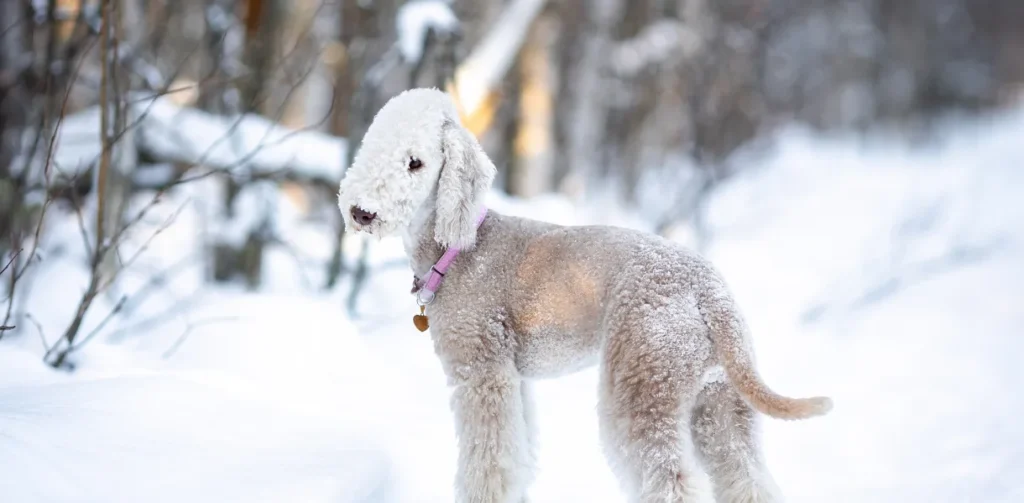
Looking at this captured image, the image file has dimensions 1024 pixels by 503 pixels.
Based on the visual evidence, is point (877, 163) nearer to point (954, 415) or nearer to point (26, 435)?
point (954, 415)

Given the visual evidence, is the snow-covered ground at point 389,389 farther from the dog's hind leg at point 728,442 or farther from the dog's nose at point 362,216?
the dog's hind leg at point 728,442

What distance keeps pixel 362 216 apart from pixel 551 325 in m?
0.67

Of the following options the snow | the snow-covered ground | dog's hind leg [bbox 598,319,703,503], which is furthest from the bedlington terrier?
the snow

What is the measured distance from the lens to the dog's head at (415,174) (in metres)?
2.32

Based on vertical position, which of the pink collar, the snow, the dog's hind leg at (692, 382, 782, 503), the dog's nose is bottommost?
the dog's hind leg at (692, 382, 782, 503)

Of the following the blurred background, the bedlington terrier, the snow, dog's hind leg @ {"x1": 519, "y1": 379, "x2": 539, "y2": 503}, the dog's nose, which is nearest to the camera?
the bedlington terrier

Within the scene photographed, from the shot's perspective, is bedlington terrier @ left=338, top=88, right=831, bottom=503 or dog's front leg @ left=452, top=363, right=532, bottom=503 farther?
dog's front leg @ left=452, top=363, right=532, bottom=503

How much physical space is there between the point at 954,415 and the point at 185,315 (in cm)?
449

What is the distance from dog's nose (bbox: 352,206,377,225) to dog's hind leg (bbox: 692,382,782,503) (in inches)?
43.7

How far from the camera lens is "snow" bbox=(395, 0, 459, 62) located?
15.2ft

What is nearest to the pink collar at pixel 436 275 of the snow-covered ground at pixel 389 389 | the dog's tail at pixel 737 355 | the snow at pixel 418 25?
the snow-covered ground at pixel 389 389

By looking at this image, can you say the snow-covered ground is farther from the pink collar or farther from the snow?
the snow

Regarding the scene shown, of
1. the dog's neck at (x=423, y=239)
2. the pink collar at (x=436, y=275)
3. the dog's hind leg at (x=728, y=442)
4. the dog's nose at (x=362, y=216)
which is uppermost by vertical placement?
the dog's neck at (x=423, y=239)

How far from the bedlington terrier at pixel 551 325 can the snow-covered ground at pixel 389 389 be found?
1.74ft
